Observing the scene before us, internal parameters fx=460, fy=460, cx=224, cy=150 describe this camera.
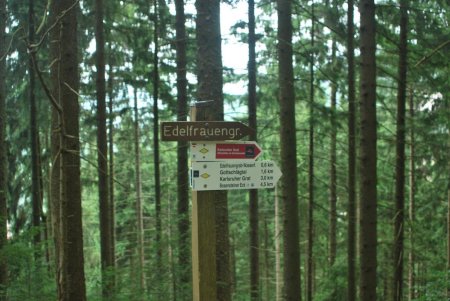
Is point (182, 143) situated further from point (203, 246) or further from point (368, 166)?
point (203, 246)

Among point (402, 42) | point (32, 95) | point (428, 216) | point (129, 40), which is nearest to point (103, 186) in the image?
point (32, 95)

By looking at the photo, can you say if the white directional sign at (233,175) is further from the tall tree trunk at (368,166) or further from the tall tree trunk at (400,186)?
the tall tree trunk at (400,186)

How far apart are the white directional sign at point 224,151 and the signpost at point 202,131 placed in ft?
0.19

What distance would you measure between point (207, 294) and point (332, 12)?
8.81 metres

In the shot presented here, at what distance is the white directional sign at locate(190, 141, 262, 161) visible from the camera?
3979mm

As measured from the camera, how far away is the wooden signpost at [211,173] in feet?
13.0

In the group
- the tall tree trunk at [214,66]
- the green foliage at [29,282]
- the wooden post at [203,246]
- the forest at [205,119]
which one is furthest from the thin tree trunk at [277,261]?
the wooden post at [203,246]

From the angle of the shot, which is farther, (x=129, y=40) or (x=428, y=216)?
(x=428, y=216)

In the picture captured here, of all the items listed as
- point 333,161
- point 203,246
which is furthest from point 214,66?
point 333,161

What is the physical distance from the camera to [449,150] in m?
12.8

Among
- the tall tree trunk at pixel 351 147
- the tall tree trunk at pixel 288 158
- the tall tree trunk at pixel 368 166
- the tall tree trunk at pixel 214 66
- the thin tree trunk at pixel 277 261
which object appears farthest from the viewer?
the thin tree trunk at pixel 277 261

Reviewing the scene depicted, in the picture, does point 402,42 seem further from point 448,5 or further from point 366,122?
point 366,122

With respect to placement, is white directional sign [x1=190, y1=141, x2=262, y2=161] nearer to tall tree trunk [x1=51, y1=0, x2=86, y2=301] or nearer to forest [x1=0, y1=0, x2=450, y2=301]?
forest [x1=0, y1=0, x2=450, y2=301]

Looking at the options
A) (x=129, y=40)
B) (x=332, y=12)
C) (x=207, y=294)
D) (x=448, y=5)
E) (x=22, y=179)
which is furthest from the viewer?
(x=22, y=179)
